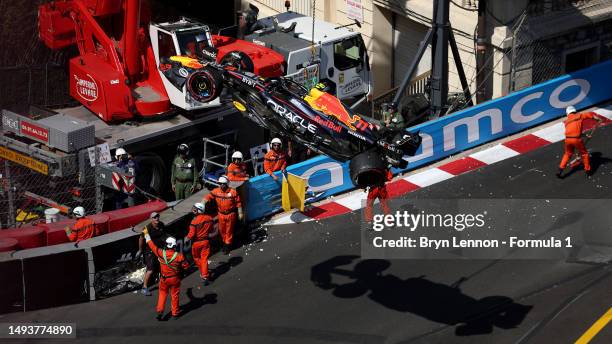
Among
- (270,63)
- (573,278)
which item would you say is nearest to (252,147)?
(270,63)

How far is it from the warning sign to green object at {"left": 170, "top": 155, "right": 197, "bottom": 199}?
281 cm

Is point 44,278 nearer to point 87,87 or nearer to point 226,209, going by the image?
point 226,209

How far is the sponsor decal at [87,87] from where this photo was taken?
75.8 ft

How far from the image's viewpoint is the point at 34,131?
71.0 feet

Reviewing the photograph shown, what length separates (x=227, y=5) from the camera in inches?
1232

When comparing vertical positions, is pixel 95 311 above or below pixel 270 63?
below

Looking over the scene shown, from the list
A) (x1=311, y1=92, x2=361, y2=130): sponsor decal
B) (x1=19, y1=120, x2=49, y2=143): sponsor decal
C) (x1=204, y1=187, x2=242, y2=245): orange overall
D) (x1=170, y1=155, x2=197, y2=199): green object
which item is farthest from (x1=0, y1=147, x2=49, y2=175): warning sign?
(x1=311, y1=92, x2=361, y2=130): sponsor decal

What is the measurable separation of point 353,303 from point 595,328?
4.25m

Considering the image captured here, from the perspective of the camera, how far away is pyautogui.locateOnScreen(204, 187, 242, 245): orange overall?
2039cm

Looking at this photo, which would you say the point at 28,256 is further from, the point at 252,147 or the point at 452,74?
the point at 452,74

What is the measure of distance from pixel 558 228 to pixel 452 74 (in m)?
8.06

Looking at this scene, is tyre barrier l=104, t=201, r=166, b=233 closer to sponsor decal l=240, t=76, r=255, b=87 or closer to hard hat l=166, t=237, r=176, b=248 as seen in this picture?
hard hat l=166, t=237, r=176, b=248

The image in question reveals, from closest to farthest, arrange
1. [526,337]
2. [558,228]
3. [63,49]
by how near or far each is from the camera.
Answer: [526,337], [558,228], [63,49]

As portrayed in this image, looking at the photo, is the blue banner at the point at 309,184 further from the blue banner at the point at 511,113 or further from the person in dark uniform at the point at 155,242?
the person in dark uniform at the point at 155,242
